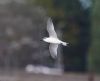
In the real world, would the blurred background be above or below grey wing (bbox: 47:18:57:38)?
above

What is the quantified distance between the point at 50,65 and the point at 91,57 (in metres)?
4.78

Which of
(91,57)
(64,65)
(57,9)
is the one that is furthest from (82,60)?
(91,57)

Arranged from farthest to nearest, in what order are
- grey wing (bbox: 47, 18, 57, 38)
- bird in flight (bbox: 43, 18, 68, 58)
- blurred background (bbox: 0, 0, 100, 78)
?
blurred background (bbox: 0, 0, 100, 78) → grey wing (bbox: 47, 18, 57, 38) → bird in flight (bbox: 43, 18, 68, 58)

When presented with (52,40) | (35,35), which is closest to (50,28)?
(52,40)

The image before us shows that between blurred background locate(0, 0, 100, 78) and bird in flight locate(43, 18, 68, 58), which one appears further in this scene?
blurred background locate(0, 0, 100, 78)

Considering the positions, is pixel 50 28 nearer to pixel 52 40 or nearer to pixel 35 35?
pixel 52 40

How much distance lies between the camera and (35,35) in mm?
19438

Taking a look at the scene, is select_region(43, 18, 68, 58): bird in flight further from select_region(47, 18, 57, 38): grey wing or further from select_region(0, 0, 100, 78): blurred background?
select_region(0, 0, 100, 78): blurred background

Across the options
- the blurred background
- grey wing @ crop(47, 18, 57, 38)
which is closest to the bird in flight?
grey wing @ crop(47, 18, 57, 38)

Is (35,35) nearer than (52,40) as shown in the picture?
No

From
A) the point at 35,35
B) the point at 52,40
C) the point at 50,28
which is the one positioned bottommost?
the point at 52,40

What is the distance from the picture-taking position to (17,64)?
19.8m

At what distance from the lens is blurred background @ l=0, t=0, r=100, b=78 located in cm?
1909

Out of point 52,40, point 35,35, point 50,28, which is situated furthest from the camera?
point 35,35
